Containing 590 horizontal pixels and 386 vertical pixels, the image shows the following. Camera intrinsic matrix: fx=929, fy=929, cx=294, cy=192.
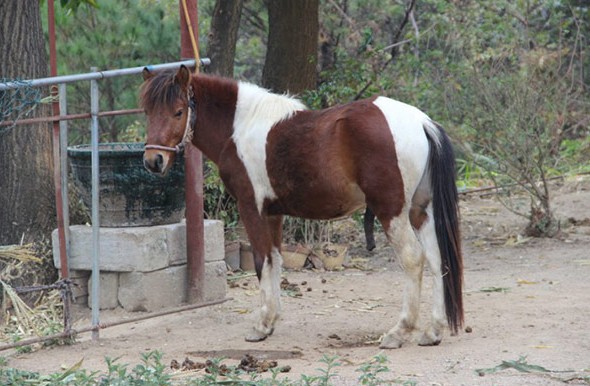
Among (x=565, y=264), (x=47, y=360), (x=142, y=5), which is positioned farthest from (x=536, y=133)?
(x=142, y=5)

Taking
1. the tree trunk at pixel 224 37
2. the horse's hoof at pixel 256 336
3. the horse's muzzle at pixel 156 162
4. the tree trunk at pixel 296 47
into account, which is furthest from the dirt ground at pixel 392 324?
the tree trunk at pixel 224 37

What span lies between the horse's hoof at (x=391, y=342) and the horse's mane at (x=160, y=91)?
213cm

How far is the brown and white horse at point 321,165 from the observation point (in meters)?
5.91

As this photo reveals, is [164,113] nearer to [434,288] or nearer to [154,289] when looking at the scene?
[154,289]

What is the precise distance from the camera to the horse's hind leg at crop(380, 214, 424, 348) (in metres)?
5.92

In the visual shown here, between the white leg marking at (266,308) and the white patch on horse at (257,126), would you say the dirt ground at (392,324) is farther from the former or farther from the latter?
the white patch on horse at (257,126)

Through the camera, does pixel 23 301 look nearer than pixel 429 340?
No

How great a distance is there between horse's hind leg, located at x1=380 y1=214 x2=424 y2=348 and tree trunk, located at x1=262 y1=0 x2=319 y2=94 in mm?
4439

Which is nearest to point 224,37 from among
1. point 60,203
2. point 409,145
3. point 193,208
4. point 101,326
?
point 193,208

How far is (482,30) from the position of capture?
13.3 m

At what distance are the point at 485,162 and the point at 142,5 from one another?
22.0 feet

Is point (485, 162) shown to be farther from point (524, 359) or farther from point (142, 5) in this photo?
point (142, 5)

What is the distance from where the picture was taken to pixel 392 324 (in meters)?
6.79

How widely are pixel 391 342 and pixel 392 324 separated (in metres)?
0.83
